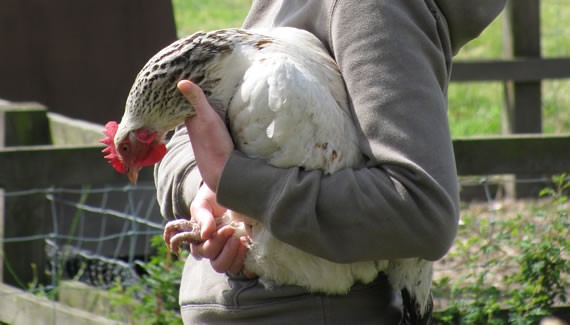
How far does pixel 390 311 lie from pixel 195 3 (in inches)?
449

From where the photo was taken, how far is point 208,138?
6.81 feet

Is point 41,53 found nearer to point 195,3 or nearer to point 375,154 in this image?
point 375,154

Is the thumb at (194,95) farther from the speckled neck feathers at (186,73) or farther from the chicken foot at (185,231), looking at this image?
the chicken foot at (185,231)

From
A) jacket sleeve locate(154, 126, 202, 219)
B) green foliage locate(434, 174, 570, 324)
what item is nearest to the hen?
jacket sleeve locate(154, 126, 202, 219)

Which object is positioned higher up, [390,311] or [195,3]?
[390,311]

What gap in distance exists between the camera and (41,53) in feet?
19.8

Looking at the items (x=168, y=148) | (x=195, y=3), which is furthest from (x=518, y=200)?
(x=195, y=3)

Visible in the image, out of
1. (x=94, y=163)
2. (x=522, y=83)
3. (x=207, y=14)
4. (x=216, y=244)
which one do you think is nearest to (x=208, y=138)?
(x=216, y=244)

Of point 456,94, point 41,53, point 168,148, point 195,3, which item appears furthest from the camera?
point 195,3

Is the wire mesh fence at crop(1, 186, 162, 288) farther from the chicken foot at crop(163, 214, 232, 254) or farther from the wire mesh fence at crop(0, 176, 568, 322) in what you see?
the chicken foot at crop(163, 214, 232, 254)

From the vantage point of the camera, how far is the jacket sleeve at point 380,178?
1.97m

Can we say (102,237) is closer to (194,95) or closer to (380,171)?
(194,95)

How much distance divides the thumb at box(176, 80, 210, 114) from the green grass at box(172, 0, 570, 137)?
5.84m

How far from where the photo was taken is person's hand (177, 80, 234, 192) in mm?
2062
